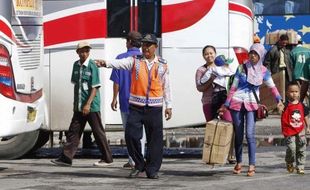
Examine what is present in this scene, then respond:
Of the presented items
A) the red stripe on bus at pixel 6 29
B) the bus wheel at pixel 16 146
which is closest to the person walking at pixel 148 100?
the red stripe on bus at pixel 6 29

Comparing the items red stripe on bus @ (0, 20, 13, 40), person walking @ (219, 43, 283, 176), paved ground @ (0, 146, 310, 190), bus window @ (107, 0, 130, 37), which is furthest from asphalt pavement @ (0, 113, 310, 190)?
bus window @ (107, 0, 130, 37)

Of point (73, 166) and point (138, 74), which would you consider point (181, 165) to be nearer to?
point (73, 166)

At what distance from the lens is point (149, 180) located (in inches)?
Answer: 488

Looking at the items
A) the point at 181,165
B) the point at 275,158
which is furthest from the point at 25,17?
the point at 275,158

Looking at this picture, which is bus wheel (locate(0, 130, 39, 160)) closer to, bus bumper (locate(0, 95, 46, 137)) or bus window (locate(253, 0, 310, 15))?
bus bumper (locate(0, 95, 46, 137))

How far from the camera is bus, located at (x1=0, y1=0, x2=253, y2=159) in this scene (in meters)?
14.9

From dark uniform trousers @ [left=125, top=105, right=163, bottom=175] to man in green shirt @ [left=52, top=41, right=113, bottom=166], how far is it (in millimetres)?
1391

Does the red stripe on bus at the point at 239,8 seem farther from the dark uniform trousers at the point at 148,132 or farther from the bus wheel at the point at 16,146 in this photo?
the bus wheel at the point at 16,146

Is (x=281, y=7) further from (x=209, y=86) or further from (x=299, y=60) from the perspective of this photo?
(x=209, y=86)

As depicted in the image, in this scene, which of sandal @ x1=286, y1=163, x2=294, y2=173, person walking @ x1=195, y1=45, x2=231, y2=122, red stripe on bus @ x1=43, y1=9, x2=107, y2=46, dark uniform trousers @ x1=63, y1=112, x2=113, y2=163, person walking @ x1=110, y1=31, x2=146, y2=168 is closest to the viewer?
sandal @ x1=286, y1=163, x2=294, y2=173

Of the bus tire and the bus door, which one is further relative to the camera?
the bus tire

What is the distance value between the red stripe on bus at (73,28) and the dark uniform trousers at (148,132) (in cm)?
282

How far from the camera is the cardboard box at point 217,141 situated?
→ 1262 cm

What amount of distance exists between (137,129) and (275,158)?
3.57m
